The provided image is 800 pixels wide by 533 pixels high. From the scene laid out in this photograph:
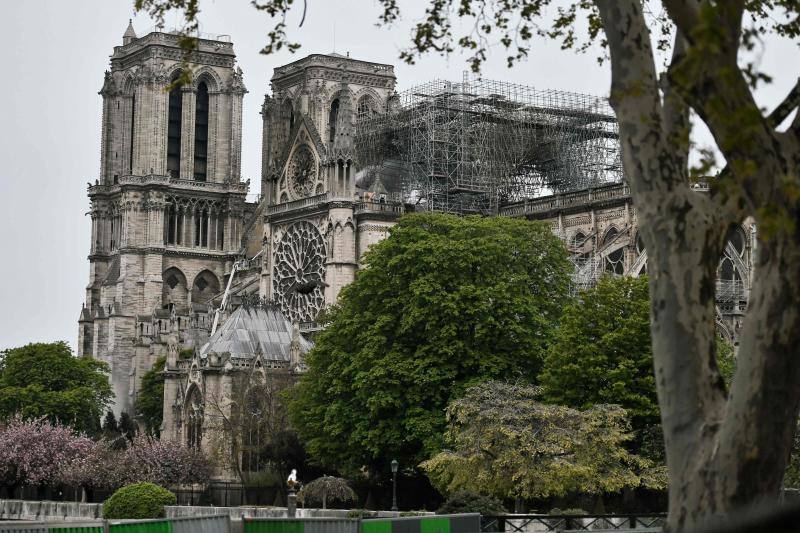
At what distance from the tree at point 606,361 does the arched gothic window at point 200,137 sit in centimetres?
6792

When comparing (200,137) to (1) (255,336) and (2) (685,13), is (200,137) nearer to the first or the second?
(1) (255,336)

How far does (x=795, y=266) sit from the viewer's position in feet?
45.6

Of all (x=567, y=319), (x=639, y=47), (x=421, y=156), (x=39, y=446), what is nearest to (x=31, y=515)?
(x=39, y=446)

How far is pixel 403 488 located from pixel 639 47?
1712 inches

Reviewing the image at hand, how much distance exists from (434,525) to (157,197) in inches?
3178

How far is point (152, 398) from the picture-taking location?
100000 millimetres

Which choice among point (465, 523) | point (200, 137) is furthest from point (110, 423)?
point (465, 523)

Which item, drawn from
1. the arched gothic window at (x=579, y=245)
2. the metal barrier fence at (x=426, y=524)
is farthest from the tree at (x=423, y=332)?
the arched gothic window at (x=579, y=245)

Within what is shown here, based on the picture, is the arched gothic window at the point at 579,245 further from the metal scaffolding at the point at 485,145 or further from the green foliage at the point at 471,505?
the green foliage at the point at 471,505

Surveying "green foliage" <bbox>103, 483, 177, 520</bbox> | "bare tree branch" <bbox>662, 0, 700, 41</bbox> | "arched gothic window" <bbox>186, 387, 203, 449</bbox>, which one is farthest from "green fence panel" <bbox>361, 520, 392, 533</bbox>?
"arched gothic window" <bbox>186, 387, 203, 449</bbox>

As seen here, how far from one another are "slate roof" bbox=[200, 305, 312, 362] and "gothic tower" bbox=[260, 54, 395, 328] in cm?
341

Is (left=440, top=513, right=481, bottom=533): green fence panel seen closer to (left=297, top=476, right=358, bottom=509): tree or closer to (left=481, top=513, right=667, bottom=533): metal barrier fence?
(left=481, top=513, right=667, bottom=533): metal barrier fence

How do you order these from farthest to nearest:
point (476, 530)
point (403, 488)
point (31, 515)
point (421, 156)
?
point (421, 156) → point (31, 515) → point (403, 488) → point (476, 530)

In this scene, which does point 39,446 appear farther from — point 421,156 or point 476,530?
point 476,530
